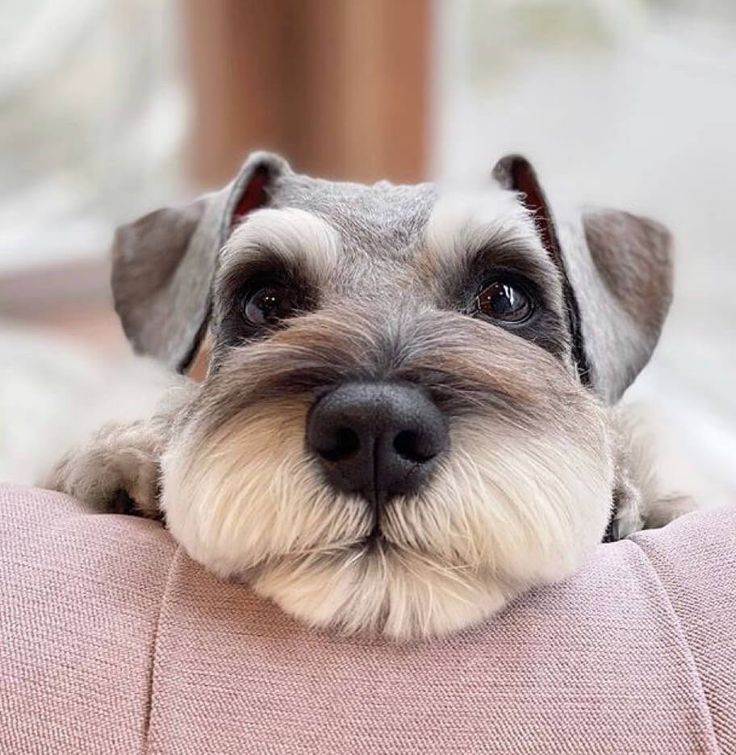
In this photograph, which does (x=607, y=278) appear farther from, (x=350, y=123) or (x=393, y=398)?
(x=350, y=123)

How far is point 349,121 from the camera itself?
13.5 feet

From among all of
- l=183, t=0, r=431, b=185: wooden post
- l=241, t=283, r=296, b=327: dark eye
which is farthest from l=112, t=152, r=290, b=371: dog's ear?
l=183, t=0, r=431, b=185: wooden post

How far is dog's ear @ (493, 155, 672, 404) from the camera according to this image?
153cm

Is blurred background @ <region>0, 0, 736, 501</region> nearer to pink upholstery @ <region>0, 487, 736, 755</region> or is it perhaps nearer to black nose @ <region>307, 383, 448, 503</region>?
pink upholstery @ <region>0, 487, 736, 755</region>

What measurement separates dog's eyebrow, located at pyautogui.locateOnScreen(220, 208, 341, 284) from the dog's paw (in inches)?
11.1

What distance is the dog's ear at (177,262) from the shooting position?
1625 millimetres

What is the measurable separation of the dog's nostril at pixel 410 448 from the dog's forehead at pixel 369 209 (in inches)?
17.1

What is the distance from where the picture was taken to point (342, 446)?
1092mm

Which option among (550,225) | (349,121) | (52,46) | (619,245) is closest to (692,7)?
(349,121)

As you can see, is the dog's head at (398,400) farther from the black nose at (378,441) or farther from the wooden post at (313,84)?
the wooden post at (313,84)

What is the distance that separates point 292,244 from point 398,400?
412 millimetres

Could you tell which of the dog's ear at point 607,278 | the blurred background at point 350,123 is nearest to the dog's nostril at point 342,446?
the dog's ear at point 607,278

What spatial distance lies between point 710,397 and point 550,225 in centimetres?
171

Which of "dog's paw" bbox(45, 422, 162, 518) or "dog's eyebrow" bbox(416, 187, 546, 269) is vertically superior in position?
"dog's eyebrow" bbox(416, 187, 546, 269)
